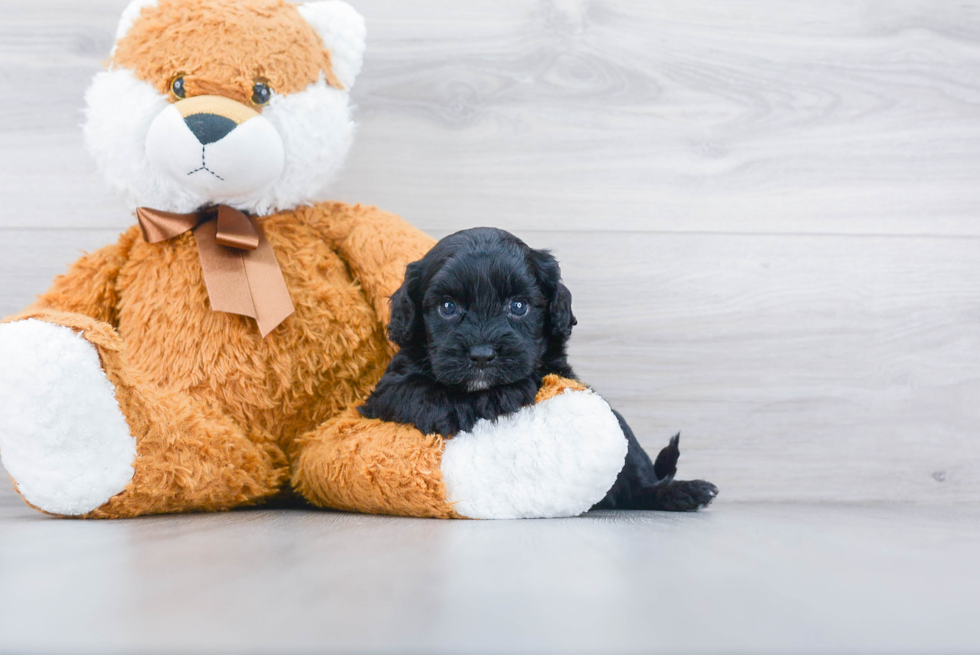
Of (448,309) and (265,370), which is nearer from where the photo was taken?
(448,309)

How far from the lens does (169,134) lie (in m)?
0.95

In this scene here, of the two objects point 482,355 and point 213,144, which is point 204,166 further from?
point 482,355

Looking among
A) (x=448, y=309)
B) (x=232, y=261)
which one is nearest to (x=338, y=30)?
(x=232, y=261)

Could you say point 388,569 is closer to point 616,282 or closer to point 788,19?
point 616,282

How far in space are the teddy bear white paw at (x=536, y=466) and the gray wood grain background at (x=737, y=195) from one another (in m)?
0.51

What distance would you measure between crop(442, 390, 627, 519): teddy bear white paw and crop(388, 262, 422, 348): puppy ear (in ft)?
0.51

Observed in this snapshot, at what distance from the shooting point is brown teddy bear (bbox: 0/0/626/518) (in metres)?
0.86

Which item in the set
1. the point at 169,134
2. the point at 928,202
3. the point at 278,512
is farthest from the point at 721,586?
the point at 928,202

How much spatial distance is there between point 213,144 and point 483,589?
0.68 metres

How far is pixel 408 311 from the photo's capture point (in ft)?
3.06

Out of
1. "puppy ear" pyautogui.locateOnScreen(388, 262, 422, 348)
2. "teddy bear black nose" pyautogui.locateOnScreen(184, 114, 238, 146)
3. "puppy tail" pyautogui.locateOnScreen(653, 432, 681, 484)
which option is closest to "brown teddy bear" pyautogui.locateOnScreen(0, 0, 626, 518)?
"teddy bear black nose" pyautogui.locateOnScreen(184, 114, 238, 146)

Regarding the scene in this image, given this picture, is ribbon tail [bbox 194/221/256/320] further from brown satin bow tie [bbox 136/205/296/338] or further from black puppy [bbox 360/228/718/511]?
black puppy [bbox 360/228/718/511]

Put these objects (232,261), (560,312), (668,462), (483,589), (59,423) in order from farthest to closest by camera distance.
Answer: (668,462), (232,261), (560,312), (59,423), (483,589)

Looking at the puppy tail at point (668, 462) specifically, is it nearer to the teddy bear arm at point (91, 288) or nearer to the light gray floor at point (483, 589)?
the light gray floor at point (483, 589)
